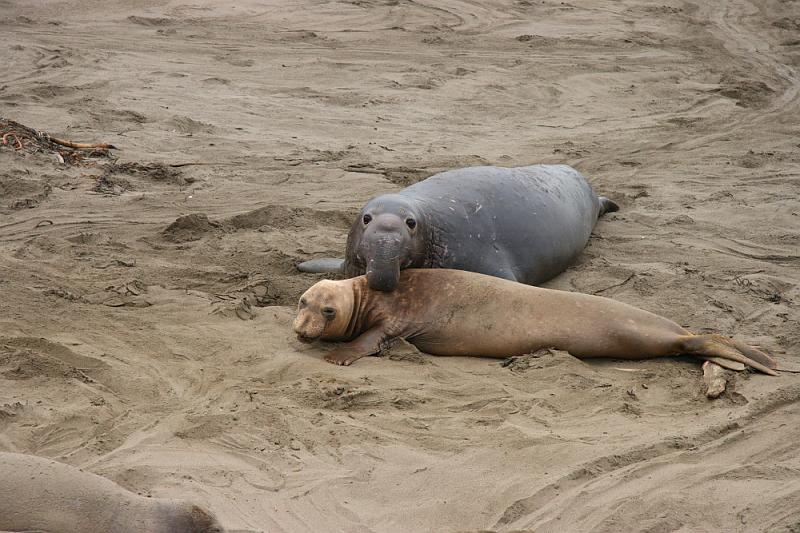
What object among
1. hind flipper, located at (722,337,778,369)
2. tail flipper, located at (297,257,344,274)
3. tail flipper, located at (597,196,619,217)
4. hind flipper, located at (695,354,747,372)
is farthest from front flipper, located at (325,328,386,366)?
tail flipper, located at (597,196,619,217)

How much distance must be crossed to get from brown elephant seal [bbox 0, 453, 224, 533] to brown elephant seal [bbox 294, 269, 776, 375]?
2.21 meters

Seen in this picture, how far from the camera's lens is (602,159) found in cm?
949

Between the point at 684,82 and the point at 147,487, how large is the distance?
968 centimetres

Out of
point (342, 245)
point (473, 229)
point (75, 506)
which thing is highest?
point (75, 506)

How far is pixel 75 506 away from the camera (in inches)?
123

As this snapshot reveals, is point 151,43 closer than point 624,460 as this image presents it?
No

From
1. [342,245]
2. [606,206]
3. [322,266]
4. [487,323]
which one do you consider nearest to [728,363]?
[487,323]

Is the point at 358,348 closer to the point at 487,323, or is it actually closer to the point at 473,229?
the point at 487,323

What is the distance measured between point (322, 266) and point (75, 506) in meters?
3.65

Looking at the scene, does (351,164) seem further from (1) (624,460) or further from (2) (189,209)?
(1) (624,460)

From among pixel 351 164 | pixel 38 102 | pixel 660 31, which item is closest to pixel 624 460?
pixel 351 164

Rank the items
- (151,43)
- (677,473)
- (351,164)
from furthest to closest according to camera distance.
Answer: (151,43)
(351,164)
(677,473)

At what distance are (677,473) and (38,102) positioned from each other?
7.24 m

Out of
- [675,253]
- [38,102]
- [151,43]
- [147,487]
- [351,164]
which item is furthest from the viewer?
[151,43]
